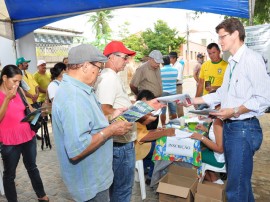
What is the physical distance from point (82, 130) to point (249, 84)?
1398mm

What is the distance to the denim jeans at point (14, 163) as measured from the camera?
8.87ft

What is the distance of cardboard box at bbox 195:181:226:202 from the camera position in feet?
8.77

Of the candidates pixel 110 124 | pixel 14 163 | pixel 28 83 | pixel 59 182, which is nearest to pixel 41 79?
pixel 28 83

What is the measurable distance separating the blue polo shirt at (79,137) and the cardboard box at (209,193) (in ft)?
4.54

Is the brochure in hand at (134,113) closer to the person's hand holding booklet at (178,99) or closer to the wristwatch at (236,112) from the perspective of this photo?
the person's hand holding booklet at (178,99)

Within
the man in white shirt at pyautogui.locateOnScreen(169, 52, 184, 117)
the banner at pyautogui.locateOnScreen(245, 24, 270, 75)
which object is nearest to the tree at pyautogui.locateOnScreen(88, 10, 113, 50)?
the man in white shirt at pyautogui.locateOnScreen(169, 52, 184, 117)

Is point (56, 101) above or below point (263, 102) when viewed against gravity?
above

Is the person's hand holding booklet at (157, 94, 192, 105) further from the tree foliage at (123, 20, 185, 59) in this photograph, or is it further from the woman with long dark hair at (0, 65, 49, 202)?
the tree foliage at (123, 20, 185, 59)

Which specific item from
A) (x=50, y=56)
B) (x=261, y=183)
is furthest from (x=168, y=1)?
(x=50, y=56)

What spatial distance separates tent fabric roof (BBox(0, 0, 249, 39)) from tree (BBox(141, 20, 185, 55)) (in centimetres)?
2563

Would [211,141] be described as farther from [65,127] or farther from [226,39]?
[65,127]

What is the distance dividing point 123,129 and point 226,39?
1.17 meters

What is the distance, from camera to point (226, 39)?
215cm

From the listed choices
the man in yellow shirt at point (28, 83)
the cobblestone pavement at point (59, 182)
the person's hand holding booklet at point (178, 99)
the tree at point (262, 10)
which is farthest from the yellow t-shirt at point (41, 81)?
the tree at point (262, 10)
